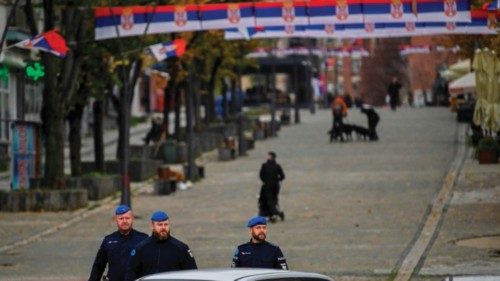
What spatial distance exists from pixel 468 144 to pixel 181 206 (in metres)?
17.5

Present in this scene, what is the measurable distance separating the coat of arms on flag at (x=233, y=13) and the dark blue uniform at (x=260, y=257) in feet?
67.5

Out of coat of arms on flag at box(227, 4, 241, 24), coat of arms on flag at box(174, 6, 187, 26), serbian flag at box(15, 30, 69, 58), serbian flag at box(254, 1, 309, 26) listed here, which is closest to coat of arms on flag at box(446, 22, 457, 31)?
serbian flag at box(254, 1, 309, 26)

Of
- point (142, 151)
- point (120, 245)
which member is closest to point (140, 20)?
point (142, 151)

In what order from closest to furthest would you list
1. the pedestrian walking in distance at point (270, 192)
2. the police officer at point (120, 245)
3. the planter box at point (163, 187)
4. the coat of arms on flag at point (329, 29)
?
the police officer at point (120, 245)
the pedestrian walking in distance at point (270, 192)
the coat of arms on flag at point (329, 29)
the planter box at point (163, 187)

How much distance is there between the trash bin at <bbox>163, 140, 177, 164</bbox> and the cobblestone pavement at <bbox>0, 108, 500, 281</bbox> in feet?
5.56

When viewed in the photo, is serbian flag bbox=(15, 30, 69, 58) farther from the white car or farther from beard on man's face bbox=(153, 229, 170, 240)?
the white car

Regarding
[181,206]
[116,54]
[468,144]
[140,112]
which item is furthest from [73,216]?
[140,112]

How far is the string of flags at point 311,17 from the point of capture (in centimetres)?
3600

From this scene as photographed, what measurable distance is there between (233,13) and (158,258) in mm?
21244

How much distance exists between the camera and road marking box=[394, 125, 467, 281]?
26.6m

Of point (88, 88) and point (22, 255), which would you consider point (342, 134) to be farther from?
point (22, 255)

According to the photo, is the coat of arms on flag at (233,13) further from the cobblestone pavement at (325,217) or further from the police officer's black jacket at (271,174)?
the cobblestone pavement at (325,217)

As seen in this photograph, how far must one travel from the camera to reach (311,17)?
1435 inches

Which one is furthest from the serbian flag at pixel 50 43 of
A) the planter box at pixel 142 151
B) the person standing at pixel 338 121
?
the person standing at pixel 338 121
